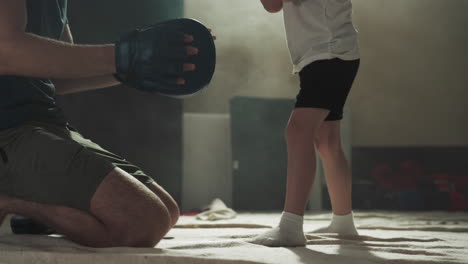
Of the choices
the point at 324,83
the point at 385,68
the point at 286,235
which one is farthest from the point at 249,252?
the point at 385,68

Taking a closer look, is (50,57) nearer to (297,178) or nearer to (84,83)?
(84,83)

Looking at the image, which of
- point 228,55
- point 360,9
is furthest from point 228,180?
point 360,9

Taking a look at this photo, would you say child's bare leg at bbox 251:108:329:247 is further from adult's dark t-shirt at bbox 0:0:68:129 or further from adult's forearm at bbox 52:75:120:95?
adult's dark t-shirt at bbox 0:0:68:129

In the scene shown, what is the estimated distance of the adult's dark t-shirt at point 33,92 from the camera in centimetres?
141

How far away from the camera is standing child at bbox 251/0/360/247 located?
1.43 metres

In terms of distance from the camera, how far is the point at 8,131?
4.54 feet

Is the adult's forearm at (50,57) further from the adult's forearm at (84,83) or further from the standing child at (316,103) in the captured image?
the standing child at (316,103)

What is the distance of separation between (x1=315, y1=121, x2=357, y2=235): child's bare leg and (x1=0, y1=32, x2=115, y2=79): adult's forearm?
73 centimetres

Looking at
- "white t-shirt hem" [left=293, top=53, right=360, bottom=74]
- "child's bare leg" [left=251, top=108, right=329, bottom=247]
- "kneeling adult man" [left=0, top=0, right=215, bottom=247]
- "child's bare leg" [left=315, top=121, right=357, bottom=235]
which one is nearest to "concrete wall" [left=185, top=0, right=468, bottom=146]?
"child's bare leg" [left=315, top=121, right=357, bottom=235]

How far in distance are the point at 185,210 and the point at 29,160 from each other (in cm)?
241

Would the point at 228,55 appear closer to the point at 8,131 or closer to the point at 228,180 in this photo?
the point at 228,180

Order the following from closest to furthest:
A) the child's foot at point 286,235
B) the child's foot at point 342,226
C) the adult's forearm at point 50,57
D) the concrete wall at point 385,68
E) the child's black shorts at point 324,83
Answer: the adult's forearm at point 50,57, the child's foot at point 286,235, the child's black shorts at point 324,83, the child's foot at point 342,226, the concrete wall at point 385,68

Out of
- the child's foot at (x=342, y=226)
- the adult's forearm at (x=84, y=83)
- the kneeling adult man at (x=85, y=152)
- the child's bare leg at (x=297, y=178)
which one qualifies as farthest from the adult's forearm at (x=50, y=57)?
the child's foot at (x=342, y=226)

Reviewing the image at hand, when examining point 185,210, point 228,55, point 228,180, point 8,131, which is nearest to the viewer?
point 8,131
